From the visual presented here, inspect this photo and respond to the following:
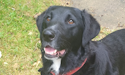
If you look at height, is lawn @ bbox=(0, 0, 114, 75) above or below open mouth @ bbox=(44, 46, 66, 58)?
below

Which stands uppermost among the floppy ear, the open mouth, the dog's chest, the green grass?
the floppy ear

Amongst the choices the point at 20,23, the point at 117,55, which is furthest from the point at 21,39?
the point at 117,55

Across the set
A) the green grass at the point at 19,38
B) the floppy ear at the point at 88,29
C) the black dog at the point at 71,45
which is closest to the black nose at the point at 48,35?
the black dog at the point at 71,45

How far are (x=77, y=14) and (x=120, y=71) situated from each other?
1.85m

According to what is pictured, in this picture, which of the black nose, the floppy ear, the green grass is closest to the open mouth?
the black nose

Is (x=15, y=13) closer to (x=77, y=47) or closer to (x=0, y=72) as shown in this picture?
(x=0, y=72)

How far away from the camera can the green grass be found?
3.65m

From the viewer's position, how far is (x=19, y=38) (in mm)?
4184

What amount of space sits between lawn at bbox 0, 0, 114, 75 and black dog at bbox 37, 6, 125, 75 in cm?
119

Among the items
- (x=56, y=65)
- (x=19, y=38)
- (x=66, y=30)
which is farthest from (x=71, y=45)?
(x=19, y=38)

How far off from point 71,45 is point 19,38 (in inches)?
95.0

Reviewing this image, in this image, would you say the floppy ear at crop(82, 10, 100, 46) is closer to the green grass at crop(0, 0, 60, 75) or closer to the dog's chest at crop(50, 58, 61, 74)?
the dog's chest at crop(50, 58, 61, 74)

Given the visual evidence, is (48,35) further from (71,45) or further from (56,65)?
(56,65)

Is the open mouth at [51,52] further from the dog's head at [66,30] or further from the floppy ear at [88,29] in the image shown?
the floppy ear at [88,29]
